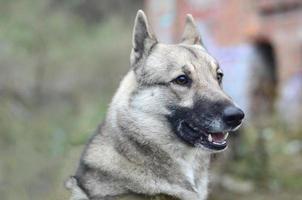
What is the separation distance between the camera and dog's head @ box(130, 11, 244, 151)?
4.90 meters

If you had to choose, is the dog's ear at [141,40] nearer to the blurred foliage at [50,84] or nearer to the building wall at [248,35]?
the blurred foliage at [50,84]

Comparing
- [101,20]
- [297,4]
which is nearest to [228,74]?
[297,4]

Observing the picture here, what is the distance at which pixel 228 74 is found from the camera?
1272 cm

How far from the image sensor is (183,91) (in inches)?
200

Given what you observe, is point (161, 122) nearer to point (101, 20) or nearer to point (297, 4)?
point (297, 4)

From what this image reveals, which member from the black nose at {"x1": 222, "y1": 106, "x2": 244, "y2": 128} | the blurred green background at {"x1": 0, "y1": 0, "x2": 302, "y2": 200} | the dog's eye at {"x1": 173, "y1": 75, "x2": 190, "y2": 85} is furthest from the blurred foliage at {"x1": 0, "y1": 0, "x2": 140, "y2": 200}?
the black nose at {"x1": 222, "y1": 106, "x2": 244, "y2": 128}

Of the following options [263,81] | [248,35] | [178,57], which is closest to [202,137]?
[178,57]

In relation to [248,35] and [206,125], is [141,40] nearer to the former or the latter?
[206,125]

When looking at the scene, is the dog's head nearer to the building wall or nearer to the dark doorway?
the building wall

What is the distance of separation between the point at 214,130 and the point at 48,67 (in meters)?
11.7

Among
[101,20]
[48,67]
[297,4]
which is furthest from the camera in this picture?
[101,20]

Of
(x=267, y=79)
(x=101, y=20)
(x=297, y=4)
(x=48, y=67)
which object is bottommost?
(x=101, y=20)

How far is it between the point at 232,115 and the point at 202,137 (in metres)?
0.29

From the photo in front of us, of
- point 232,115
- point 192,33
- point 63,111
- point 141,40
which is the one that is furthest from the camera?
point 63,111
